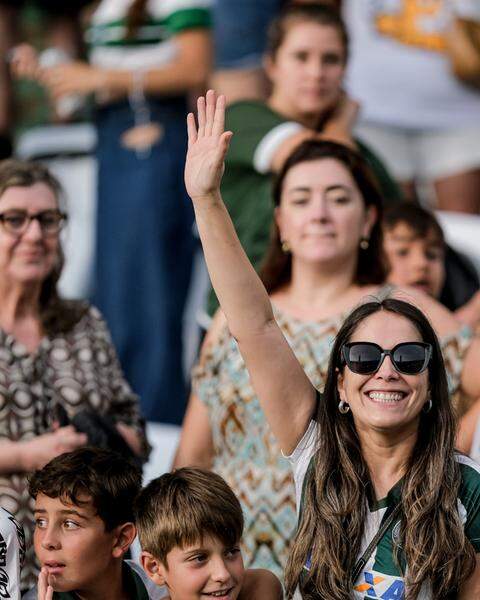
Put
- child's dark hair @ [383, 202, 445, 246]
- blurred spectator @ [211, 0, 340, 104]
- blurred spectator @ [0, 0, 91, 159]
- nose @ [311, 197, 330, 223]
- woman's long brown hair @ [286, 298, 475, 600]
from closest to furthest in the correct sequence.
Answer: woman's long brown hair @ [286, 298, 475, 600] < nose @ [311, 197, 330, 223] < child's dark hair @ [383, 202, 445, 246] < blurred spectator @ [211, 0, 340, 104] < blurred spectator @ [0, 0, 91, 159]

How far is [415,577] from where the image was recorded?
350 cm

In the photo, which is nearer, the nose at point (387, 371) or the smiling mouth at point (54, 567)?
the nose at point (387, 371)

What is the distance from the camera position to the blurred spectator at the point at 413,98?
6770 millimetres

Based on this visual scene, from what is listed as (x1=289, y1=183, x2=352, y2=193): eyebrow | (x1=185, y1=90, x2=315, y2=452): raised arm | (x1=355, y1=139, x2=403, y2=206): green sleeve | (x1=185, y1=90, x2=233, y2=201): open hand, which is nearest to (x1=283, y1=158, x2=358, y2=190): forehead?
(x1=289, y1=183, x2=352, y2=193): eyebrow

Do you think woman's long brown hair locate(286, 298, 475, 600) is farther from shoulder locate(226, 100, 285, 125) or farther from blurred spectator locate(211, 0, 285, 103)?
blurred spectator locate(211, 0, 285, 103)

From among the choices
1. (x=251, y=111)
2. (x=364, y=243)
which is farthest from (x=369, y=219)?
(x=251, y=111)

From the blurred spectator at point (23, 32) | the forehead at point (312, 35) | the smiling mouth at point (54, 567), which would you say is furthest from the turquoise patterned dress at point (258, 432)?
the blurred spectator at point (23, 32)

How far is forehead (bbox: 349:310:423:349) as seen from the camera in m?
3.65

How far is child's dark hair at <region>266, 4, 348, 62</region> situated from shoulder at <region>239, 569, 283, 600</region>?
2.45 metres

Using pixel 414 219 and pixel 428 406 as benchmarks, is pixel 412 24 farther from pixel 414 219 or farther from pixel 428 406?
pixel 428 406

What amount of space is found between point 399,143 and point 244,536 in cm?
281

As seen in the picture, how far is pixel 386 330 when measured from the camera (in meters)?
3.66

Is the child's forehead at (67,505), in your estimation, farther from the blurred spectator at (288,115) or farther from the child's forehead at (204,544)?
the blurred spectator at (288,115)

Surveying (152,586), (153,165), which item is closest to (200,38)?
(153,165)
